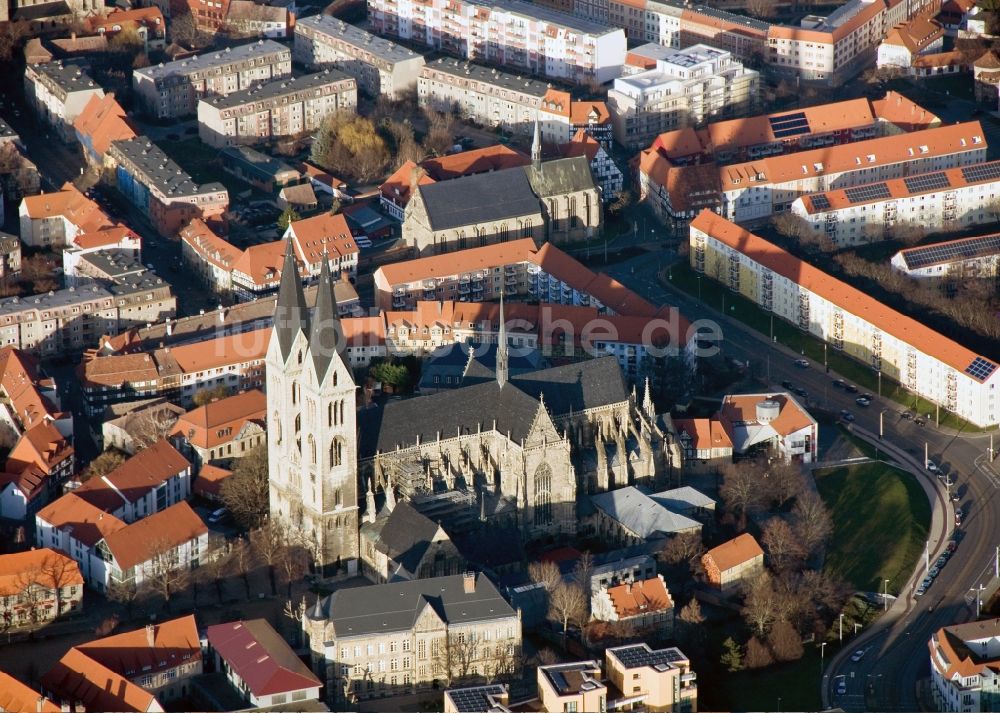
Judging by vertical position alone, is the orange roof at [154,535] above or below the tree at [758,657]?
above

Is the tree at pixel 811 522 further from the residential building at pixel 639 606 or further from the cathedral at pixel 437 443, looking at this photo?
the residential building at pixel 639 606

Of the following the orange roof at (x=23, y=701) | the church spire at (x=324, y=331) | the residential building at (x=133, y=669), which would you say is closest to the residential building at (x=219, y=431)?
the church spire at (x=324, y=331)

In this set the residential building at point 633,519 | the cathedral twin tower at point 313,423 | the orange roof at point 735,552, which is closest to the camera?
the cathedral twin tower at point 313,423

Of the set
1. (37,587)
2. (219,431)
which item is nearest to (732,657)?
(219,431)

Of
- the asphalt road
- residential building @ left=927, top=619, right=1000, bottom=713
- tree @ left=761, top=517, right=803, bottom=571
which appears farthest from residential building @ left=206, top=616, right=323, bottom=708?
residential building @ left=927, top=619, right=1000, bottom=713

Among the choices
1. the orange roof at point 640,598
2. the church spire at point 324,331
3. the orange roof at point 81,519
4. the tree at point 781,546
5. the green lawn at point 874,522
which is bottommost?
the green lawn at point 874,522

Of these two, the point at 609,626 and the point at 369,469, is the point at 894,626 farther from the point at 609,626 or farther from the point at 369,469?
the point at 369,469

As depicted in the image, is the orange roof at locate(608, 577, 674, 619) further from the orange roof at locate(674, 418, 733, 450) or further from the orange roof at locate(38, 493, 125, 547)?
the orange roof at locate(38, 493, 125, 547)
